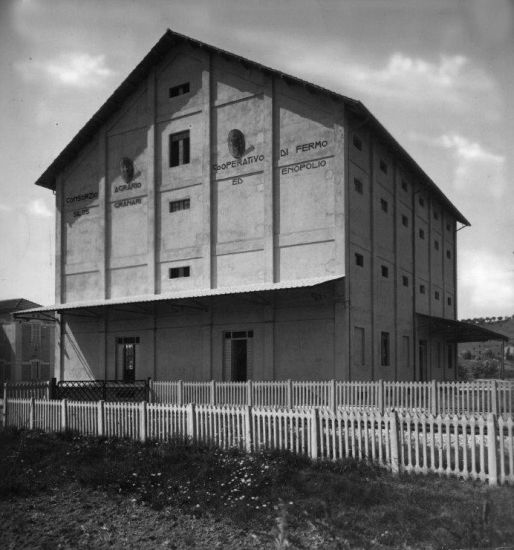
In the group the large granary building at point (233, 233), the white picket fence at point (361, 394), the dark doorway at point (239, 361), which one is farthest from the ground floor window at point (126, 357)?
the white picket fence at point (361, 394)

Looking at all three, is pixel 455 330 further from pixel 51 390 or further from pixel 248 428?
pixel 248 428

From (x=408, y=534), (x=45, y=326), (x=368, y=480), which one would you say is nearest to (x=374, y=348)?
(x=368, y=480)

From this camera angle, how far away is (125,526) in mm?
8391

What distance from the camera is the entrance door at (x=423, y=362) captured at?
30688 mm

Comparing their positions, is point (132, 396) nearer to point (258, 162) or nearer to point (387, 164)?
point (258, 162)

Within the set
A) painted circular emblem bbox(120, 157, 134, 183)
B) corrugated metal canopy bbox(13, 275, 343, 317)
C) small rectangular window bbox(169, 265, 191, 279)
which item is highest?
painted circular emblem bbox(120, 157, 134, 183)

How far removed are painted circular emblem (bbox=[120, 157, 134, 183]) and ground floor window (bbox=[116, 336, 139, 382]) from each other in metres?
7.75

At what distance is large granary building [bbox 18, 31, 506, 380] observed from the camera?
22359mm

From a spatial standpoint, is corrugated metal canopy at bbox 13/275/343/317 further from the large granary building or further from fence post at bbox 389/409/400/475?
fence post at bbox 389/409/400/475

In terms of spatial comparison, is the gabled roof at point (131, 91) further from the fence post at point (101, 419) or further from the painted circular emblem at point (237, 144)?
the fence post at point (101, 419)

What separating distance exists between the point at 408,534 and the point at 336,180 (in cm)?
1624

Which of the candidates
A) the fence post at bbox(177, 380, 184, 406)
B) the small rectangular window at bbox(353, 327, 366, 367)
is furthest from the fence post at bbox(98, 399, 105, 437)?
the small rectangular window at bbox(353, 327, 366, 367)

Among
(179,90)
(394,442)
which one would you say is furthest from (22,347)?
(394,442)

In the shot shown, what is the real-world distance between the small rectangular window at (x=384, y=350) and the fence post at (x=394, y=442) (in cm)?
1458
